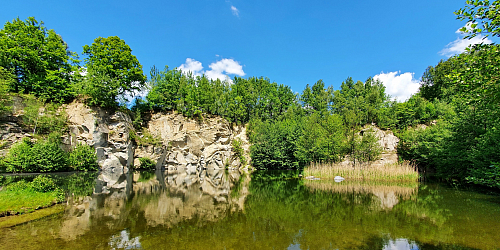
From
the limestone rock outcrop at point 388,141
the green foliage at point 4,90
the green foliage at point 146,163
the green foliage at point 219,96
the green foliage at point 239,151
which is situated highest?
the green foliage at point 219,96

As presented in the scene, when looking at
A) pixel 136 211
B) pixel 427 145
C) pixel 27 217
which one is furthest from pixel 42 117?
pixel 427 145

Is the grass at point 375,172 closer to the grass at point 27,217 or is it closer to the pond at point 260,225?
the pond at point 260,225

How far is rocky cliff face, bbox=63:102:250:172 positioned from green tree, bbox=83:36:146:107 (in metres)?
2.83

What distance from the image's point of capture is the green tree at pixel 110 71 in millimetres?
32000

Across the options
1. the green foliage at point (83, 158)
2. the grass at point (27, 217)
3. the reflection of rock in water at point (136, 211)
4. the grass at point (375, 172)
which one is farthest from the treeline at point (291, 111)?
the grass at point (27, 217)

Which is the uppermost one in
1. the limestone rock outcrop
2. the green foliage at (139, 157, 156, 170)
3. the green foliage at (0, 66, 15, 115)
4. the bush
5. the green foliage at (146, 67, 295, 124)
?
the green foliage at (146, 67, 295, 124)

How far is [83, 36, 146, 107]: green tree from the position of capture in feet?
105

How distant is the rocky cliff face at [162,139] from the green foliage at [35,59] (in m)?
3.57

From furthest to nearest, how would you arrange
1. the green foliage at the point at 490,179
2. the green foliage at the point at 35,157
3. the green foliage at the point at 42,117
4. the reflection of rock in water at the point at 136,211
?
the green foliage at the point at 42,117 < the green foliage at the point at 35,157 < the reflection of rock in water at the point at 136,211 < the green foliage at the point at 490,179

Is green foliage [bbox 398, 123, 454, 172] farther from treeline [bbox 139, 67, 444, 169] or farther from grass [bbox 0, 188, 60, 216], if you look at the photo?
grass [bbox 0, 188, 60, 216]

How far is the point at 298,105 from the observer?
182ft

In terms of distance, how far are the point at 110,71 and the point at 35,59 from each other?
896 centimetres

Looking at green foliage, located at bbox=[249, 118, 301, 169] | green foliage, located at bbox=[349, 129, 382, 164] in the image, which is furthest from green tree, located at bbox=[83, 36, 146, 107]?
green foliage, located at bbox=[349, 129, 382, 164]

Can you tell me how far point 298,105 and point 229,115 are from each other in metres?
19.4
